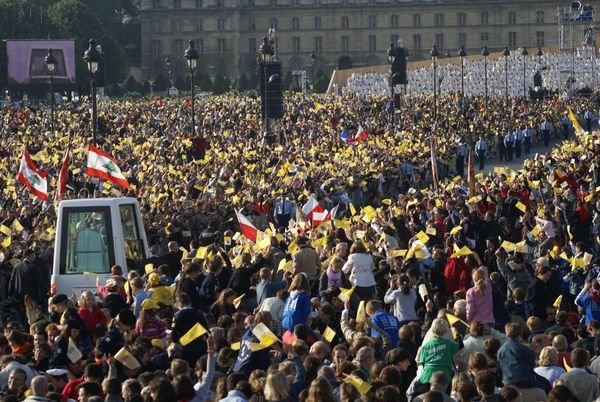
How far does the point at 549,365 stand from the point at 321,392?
2501mm

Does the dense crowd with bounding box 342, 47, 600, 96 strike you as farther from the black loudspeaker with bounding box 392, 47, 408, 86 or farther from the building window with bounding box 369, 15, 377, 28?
Answer: the building window with bounding box 369, 15, 377, 28

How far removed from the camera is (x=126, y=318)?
1373 centimetres

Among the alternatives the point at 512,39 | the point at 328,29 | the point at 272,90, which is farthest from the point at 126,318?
the point at 328,29

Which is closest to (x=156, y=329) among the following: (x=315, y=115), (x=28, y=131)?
(x=28, y=131)

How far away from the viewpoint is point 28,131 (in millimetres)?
46938

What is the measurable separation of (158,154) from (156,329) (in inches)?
994

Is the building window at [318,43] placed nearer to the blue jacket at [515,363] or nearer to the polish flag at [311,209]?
the polish flag at [311,209]

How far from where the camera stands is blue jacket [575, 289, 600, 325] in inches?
600

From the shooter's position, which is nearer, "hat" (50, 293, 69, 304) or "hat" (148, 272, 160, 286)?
"hat" (50, 293, 69, 304)

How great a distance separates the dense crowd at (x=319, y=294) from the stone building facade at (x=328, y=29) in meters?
99.6

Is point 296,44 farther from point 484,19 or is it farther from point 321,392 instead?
point 321,392

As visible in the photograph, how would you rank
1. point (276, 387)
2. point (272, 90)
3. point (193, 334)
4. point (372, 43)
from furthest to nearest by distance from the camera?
point (372, 43), point (272, 90), point (193, 334), point (276, 387)

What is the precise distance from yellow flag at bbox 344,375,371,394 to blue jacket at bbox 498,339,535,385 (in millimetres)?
1511

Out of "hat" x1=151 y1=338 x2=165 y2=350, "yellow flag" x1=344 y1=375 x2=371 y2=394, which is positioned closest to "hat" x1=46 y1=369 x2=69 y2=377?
"hat" x1=151 y1=338 x2=165 y2=350
